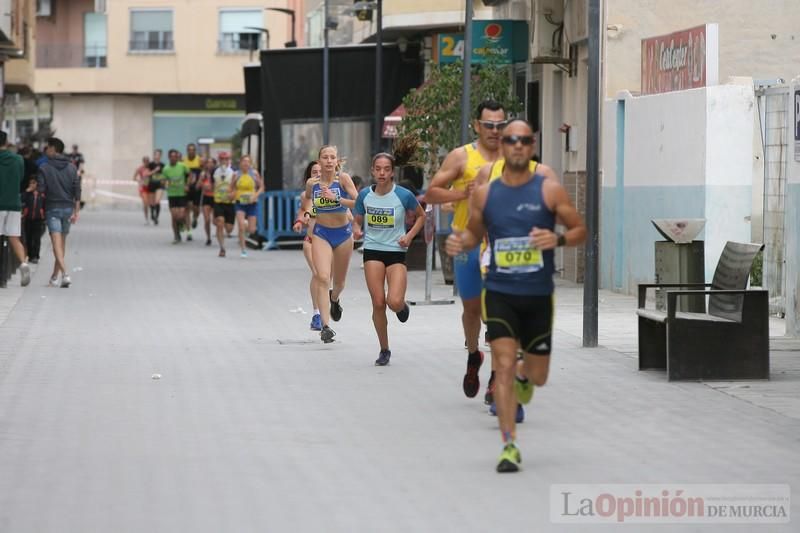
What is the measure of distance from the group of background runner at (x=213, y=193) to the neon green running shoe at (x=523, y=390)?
22802 millimetres

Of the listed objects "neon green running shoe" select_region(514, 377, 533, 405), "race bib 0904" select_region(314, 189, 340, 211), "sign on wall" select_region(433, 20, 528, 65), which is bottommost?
"neon green running shoe" select_region(514, 377, 533, 405)

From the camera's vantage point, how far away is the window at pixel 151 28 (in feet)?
237

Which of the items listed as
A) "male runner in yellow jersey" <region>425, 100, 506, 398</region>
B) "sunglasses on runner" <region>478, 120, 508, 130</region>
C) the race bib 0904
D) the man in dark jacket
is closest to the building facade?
the man in dark jacket

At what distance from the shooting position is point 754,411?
37.7 feet

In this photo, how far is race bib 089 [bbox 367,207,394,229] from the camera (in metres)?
14.3

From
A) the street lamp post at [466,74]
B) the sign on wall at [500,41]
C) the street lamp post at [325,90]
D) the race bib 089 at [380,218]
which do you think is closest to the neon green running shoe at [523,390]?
the race bib 089 at [380,218]

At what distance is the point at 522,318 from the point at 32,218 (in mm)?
18991

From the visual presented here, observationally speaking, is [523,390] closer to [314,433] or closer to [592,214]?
[314,433]

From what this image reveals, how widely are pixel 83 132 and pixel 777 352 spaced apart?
59.0 m

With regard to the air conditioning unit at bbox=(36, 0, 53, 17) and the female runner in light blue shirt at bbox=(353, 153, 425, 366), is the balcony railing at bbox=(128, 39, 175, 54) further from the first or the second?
the female runner in light blue shirt at bbox=(353, 153, 425, 366)

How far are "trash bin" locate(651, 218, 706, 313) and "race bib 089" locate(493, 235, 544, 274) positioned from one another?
17.3 ft

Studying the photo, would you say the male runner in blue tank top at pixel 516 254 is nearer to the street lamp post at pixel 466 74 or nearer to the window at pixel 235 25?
the street lamp post at pixel 466 74

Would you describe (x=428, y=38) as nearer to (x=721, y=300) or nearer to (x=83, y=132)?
(x=721, y=300)

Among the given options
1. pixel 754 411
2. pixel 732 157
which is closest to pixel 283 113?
pixel 732 157
